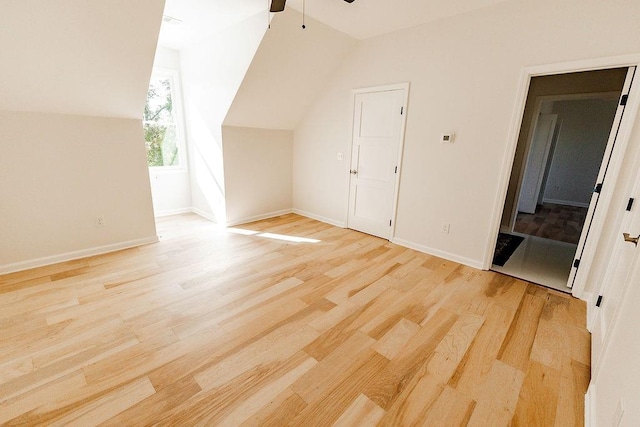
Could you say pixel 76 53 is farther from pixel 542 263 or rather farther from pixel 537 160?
pixel 537 160

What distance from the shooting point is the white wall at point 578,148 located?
622cm

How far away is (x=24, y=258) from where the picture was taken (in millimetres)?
2857

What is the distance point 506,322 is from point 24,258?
477 centimetres

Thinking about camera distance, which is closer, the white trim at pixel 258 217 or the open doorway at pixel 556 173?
the open doorway at pixel 556 173

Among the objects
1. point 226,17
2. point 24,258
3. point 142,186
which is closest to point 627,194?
point 226,17

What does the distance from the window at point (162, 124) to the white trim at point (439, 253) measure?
4.29 meters

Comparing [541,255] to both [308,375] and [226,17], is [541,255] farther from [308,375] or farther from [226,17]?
[226,17]

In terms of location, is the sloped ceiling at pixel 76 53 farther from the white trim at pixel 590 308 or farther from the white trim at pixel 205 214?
the white trim at pixel 590 308

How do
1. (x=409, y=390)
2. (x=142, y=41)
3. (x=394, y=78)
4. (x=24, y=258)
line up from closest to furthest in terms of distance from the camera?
(x=409, y=390)
(x=142, y=41)
(x=24, y=258)
(x=394, y=78)

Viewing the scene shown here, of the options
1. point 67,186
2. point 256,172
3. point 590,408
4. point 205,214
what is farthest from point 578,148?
point 67,186

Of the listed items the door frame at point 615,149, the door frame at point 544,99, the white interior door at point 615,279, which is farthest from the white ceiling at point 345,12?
the white interior door at point 615,279

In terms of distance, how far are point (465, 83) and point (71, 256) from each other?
491 centimetres

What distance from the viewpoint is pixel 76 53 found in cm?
239

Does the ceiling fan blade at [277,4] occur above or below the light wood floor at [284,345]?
above
